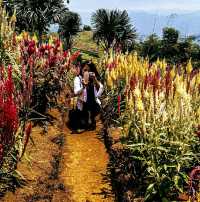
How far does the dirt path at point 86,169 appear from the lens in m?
6.68

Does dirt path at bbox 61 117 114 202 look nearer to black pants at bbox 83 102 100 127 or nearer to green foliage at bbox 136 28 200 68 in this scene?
black pants at bbox 83 102 100 127

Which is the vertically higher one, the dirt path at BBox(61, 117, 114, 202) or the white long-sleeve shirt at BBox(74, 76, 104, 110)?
the white long-sleeve shirt at BBox(74, 76, 104, 110)

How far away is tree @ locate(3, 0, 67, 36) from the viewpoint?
3912 centimetres

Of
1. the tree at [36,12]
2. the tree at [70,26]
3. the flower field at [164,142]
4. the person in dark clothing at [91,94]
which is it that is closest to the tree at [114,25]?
the tree at [36,12]

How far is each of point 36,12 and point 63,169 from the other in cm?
3344

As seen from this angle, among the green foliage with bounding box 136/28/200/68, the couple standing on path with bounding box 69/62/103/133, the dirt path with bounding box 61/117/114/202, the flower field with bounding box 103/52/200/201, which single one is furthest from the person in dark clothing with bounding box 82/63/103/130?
the green foliage with bounding box 136/28/200/68

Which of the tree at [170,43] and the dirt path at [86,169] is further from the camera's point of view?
the tree at [170,43]

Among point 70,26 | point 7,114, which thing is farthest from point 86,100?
point 70,26

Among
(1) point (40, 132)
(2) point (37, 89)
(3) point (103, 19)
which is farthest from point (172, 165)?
(3) point (103, 19)

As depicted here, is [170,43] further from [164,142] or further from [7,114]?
[7,114]

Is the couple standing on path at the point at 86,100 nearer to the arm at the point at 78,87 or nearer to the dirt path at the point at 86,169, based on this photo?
the arm at the point at 78,87

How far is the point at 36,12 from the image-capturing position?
1556 inches

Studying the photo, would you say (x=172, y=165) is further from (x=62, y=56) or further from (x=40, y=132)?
(x=62, y=56)

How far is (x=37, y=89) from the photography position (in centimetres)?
994
